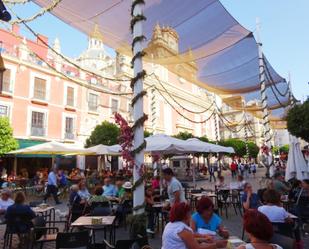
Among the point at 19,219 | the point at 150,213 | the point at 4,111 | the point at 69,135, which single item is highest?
the point at 4,111

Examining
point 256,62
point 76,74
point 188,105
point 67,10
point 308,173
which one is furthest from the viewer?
point 188,105

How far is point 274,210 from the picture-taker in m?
4.66

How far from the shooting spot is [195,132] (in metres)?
53.2

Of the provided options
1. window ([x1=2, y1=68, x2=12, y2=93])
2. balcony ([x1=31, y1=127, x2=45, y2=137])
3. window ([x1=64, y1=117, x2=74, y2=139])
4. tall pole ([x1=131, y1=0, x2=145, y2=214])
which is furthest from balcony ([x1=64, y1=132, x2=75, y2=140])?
tall pole ([x1=131, y1=0, x2=145, y2=214])

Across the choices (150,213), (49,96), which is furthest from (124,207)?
(49,96)

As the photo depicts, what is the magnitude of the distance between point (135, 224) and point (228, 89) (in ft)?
39.0

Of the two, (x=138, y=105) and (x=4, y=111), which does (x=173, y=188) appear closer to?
(x=138, y=105)

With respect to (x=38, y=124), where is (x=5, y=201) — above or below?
below

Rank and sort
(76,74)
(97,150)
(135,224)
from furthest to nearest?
(76,74), (97,150), (135,224)

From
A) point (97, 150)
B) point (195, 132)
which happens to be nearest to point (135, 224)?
point (97, 150)

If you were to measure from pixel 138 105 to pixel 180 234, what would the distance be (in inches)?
74.6

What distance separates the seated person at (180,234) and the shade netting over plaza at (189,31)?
17.1 ft

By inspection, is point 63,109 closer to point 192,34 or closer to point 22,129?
point 22,129

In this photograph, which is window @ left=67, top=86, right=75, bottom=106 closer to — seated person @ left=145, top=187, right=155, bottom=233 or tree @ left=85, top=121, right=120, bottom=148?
tree @ left=85, top=121, right=120, bottom=148
